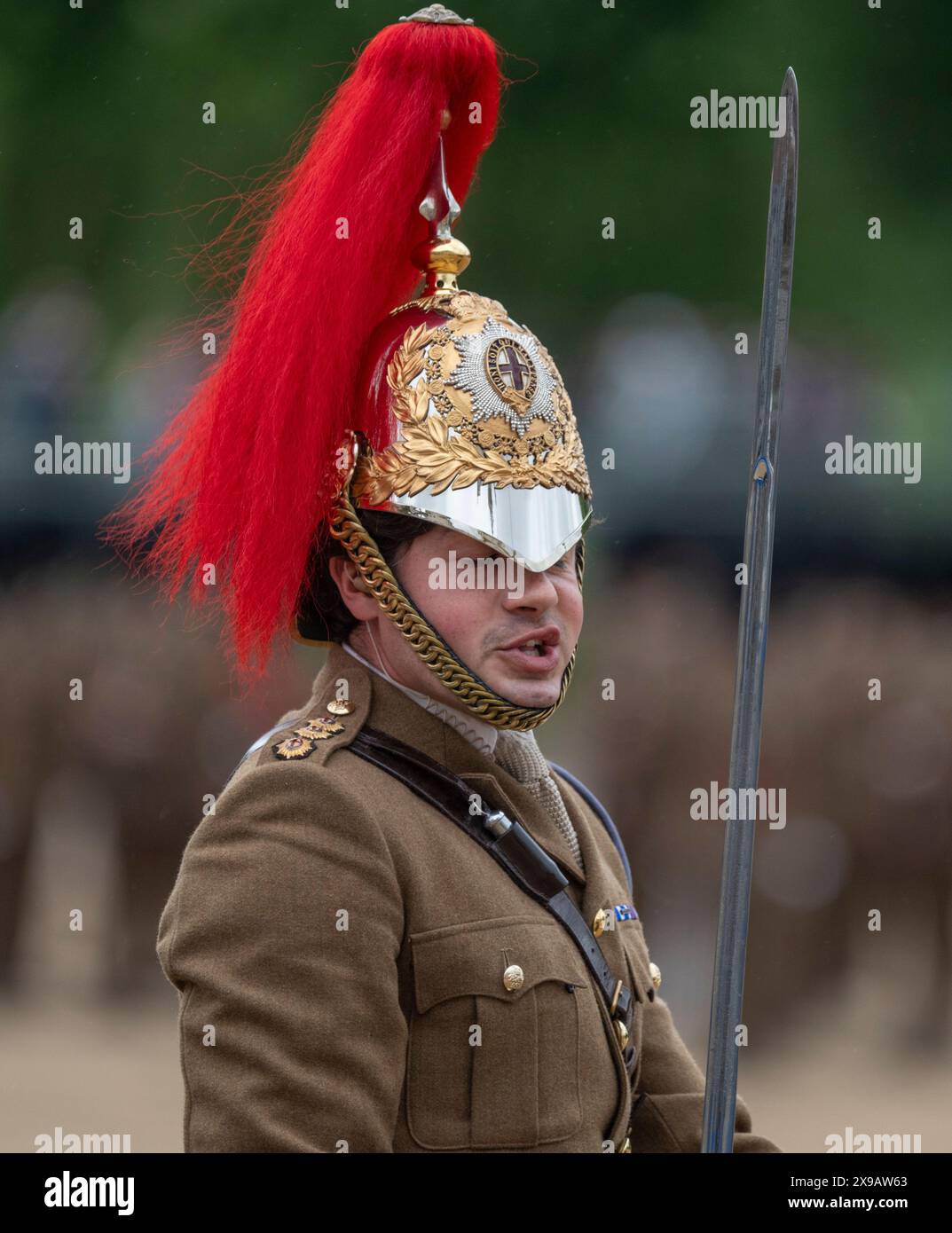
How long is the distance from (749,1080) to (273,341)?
17.5 ft

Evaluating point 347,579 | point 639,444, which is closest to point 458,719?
point 347,579

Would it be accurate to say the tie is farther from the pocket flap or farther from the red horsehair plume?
the red horsehair plume

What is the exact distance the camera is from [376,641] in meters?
3.05

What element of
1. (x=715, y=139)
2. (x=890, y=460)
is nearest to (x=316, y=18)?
(x=715, y=139)

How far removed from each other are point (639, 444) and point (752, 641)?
4.87 m

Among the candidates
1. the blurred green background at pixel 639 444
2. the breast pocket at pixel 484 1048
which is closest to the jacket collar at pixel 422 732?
the breast pocket at pixel 484 1048

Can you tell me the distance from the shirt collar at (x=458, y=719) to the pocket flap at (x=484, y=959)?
30cm

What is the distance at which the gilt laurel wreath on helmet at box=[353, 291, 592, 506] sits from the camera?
2934 millimetres

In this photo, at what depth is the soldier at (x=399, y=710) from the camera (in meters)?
2.62

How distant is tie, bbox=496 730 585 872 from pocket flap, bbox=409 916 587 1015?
28cm

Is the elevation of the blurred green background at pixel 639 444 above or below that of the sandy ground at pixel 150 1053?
above

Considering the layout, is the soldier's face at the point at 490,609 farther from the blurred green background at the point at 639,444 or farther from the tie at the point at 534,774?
the blurred green background at the point at 639,444

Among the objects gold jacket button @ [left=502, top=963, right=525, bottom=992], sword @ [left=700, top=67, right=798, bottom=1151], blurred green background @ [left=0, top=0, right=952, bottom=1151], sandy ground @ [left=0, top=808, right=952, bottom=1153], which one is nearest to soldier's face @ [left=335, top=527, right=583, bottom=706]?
A: sword @ [left=700, top=67, right=798, bottom=1151]
